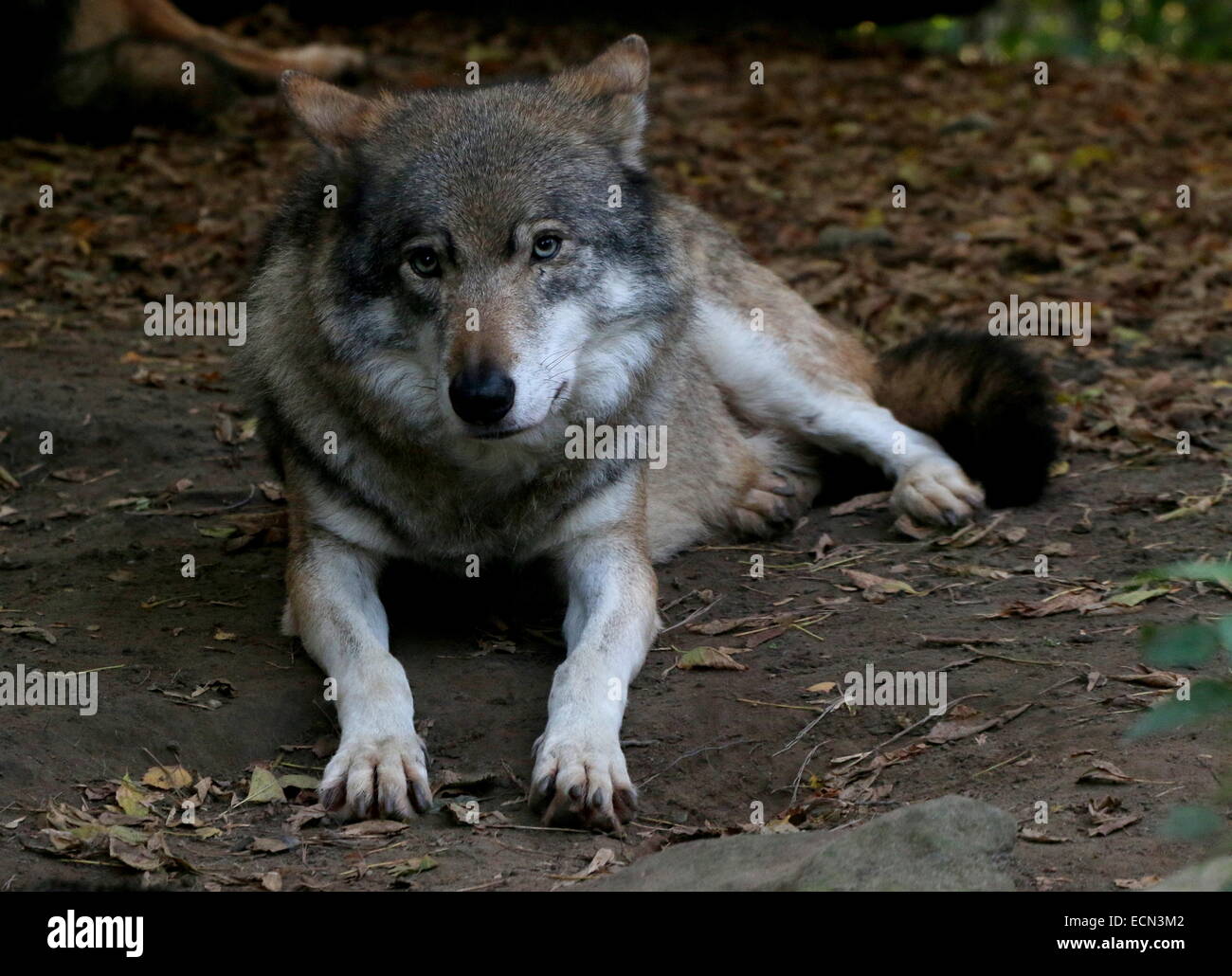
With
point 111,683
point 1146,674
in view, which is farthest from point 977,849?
point 111,683

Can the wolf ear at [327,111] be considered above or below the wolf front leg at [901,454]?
above

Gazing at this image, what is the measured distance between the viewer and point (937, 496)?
195 inches

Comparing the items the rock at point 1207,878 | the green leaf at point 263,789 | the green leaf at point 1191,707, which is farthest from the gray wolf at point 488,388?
the green leaf at point 1191,707

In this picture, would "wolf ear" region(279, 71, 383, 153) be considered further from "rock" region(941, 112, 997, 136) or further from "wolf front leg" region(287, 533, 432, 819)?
"rock" region(941, 112, 997, 136)

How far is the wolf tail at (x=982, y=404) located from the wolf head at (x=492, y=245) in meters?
1.48

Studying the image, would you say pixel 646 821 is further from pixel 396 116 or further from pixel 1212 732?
pixel 396 116

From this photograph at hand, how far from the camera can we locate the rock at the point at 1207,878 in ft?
6.73

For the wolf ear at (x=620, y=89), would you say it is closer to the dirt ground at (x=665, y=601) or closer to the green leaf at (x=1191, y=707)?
the dirt ground at (x=665, y=601)

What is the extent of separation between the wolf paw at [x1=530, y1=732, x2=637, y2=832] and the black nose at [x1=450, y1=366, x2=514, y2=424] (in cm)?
81

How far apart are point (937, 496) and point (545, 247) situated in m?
1.83

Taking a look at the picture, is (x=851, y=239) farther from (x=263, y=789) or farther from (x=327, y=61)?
(x=263, y=789)

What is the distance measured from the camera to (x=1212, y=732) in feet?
10.5

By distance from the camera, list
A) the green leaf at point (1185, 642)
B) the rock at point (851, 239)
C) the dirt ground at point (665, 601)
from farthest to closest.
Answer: the rock at point (851, 239) → the dirt ground at point (665, 601) → the green leaf at point (1185, 642)

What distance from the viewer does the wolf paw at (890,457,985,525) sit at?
492 centimetres
